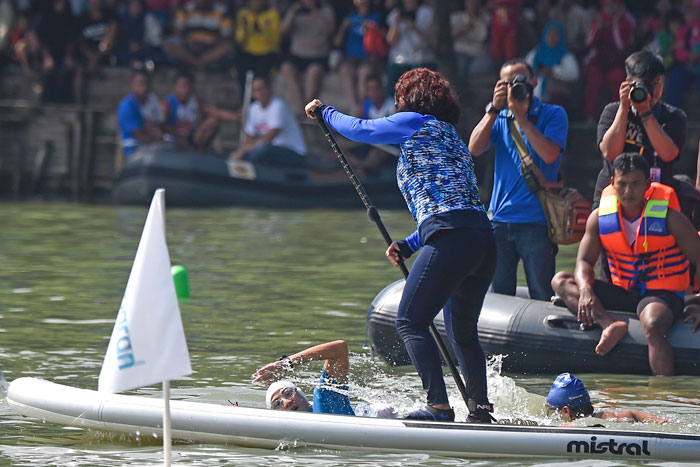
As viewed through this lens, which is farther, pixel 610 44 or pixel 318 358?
pixel 610 44

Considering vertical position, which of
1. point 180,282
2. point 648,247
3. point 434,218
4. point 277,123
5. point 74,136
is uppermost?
point 434,218

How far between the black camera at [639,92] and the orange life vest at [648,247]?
536 mm

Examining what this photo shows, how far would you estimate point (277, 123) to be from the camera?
68.4 ft

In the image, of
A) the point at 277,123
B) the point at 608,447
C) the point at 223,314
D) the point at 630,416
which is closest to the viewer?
the point at 608,447

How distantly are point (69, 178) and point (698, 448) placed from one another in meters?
17.9

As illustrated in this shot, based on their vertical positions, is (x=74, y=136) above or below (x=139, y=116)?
below

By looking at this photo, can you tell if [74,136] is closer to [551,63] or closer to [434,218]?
[551,63]

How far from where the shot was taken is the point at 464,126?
73.3 feet

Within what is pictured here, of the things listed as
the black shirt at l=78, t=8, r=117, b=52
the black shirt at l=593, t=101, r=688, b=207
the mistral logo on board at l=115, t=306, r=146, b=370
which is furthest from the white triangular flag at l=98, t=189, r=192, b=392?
the black shirt at l=78, t=8, r=117, b=52

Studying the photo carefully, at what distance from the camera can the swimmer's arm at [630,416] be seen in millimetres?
7871

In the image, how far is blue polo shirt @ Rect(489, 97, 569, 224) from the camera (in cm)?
977

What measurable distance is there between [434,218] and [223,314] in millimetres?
4908

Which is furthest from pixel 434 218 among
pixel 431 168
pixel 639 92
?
pixel 639 92

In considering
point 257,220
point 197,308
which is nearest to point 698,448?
point 197,308
